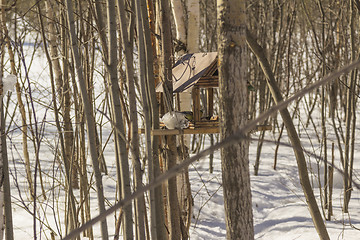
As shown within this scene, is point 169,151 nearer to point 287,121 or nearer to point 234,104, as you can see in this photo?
point 287,121

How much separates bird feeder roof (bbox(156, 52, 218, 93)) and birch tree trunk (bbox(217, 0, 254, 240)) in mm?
888

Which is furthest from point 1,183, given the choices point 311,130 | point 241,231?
point 311,130

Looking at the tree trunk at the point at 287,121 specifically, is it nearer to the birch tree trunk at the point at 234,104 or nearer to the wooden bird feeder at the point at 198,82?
the wooden bird feeder at the point at 198,82

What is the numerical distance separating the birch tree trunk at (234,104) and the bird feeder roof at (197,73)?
35.0 inches

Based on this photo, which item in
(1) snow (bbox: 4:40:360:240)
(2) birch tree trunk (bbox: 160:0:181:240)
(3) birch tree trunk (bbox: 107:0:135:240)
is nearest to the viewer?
(3) birch tree trunk (bbox: 107:0:135:240)

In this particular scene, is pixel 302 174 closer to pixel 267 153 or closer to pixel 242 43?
pixel 242 43

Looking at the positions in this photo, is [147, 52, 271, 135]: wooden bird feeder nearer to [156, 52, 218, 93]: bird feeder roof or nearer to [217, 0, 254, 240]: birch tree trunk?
[156, 52, 218, 93]: bird feeder roof

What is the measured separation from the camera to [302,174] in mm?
2520

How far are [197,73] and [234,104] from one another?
984 mm

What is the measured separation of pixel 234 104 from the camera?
4.93 feet

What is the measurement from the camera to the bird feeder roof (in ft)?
8.03

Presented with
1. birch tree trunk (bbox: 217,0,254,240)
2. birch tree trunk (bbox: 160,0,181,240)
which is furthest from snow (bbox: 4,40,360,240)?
birch tree trunk (bbox: 217,0,254,240)

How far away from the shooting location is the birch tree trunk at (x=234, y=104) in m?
1.50

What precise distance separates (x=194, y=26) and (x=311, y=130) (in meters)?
5.72
